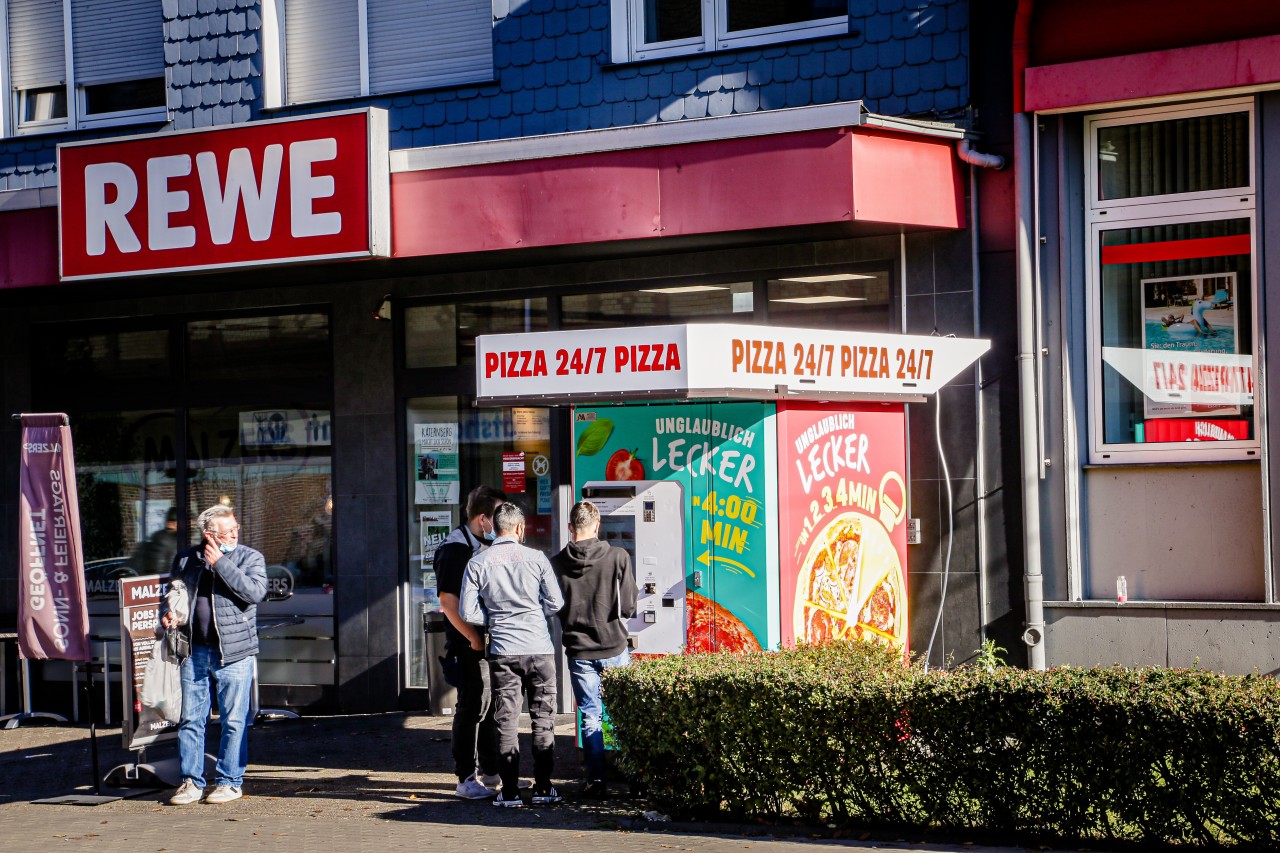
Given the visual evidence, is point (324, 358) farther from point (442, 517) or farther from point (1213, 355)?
point (1213, 355)

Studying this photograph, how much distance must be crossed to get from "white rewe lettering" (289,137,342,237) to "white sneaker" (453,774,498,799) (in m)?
4.25

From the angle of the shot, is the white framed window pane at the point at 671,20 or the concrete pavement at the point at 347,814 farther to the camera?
the white framed window pane at the point at 671,20

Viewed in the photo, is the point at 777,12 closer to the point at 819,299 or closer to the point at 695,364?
the point at 819,299

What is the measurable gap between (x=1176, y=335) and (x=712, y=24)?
4120 millimetres

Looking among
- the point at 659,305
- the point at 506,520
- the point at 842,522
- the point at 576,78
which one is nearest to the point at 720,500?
the point at 842,522

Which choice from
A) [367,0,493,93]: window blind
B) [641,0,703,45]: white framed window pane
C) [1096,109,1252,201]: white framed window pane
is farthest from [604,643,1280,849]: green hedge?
[367,0,493,93]: window blind

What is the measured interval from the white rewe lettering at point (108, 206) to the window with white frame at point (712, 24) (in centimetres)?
391

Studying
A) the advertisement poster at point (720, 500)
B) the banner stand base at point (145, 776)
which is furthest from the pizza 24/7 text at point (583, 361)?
the banner stand base at point (145, 776)

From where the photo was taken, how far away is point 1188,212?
10000 mm

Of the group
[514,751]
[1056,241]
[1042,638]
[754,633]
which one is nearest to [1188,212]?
[1056,241]

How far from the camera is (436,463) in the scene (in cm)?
1266

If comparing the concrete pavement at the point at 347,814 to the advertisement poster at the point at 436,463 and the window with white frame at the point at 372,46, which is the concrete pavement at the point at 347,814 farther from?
the window with white frame at the point at 372,46

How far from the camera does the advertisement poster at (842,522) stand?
9.04 meters

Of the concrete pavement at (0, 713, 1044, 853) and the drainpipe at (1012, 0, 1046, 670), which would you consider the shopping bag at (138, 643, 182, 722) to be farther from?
the drainpipe at (1012, 0, 1046, 670)
